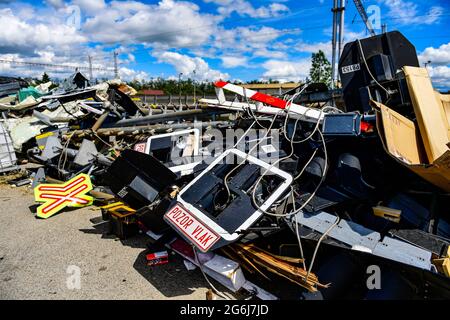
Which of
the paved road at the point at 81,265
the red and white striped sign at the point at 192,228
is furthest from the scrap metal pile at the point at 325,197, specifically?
the paved road at the point at 81,265

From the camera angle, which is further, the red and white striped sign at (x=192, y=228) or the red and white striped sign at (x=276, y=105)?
the red and white striped sign at (x=276, y=105)

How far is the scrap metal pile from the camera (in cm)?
244

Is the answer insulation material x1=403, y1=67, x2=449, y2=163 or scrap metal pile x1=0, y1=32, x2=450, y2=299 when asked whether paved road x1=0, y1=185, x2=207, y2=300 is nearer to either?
scrap metal pile x1=0, y1=32, x2=450, y2=299

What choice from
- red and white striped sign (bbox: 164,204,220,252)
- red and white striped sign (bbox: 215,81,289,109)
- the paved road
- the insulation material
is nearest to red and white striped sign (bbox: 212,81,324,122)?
red and white striped sign (bbox: 215,81,289,109)

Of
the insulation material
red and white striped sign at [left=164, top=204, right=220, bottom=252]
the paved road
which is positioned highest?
the insulation material

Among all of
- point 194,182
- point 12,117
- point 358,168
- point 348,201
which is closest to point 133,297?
point 194,182

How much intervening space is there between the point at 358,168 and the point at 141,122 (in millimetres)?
5304

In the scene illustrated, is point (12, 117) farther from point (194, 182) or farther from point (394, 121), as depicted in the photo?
point (394, 121)

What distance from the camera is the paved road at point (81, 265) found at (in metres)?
2.84

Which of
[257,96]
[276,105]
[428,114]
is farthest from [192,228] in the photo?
[428,114]

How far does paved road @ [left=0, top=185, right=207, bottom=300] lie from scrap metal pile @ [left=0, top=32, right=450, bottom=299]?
0.18m

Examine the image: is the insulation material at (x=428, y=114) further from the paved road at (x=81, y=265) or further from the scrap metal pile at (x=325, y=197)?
the paved road at (x=81, y=265)

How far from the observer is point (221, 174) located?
3.24m

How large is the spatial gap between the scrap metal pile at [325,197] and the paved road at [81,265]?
18 centimetres
